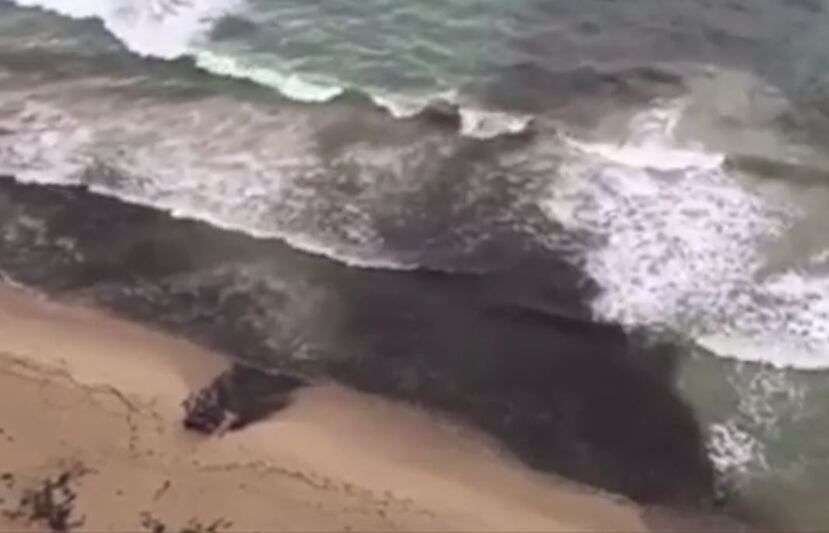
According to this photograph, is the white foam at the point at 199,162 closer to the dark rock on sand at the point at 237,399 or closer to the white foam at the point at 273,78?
the white foam at the point at 273,78

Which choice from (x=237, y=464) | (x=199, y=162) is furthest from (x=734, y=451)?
(x=199, y=162)

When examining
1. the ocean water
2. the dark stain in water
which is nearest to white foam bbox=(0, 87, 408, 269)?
the ocean water

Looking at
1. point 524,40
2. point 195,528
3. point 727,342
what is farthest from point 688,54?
point 195,528

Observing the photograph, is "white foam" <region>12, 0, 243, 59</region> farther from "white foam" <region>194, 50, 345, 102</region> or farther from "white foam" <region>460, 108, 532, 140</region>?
"white foam" <region>460, 108, 532, 140</region>

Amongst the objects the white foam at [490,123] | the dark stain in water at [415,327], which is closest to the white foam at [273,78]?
the white foam at [490,123]

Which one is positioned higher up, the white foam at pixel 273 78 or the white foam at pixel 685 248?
the white foam at pixel 273 78

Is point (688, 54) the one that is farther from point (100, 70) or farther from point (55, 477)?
point (55, 477)
